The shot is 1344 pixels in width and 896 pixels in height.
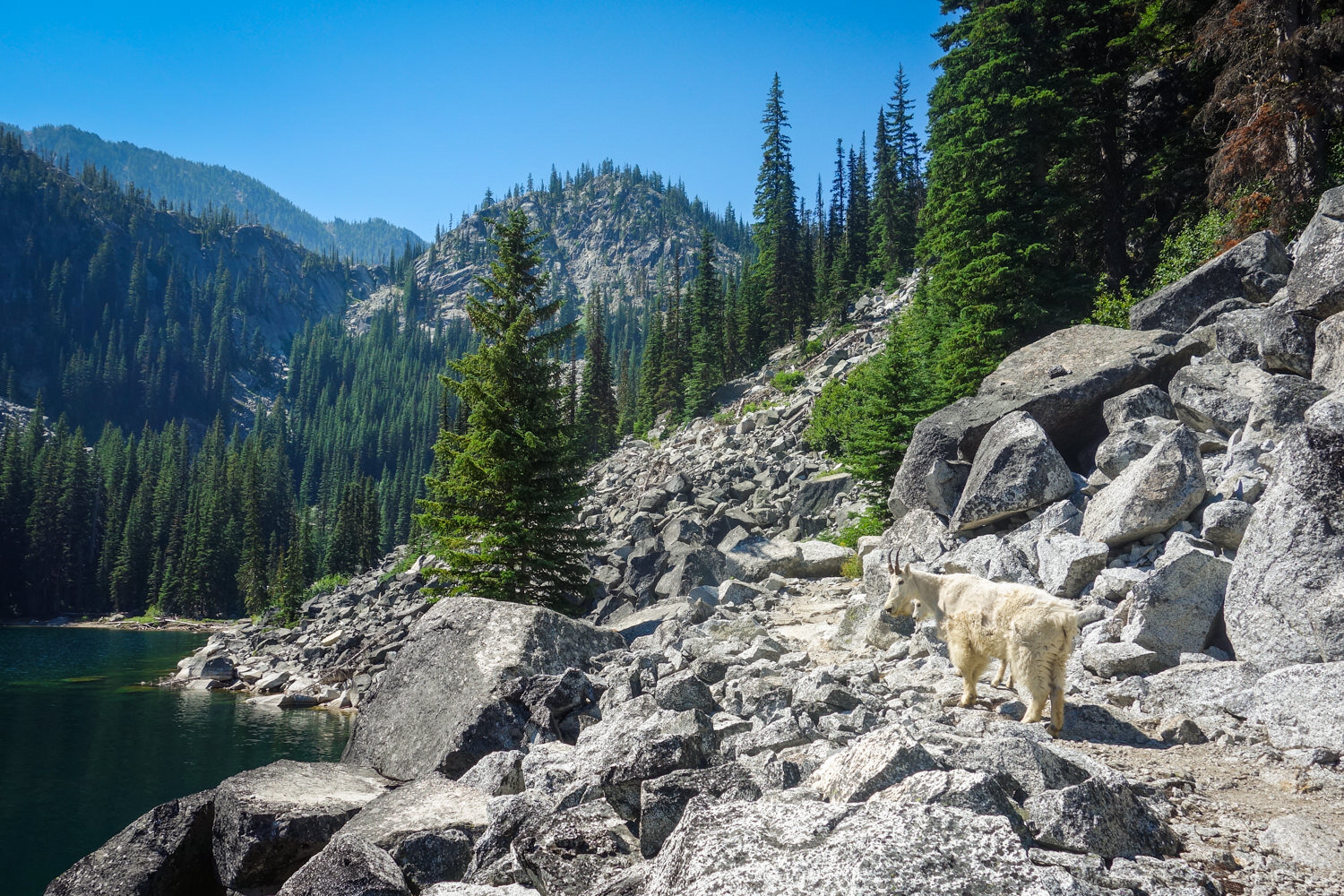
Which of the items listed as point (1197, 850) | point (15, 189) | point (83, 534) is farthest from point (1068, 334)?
point (15, 189)

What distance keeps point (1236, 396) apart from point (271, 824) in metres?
14.0

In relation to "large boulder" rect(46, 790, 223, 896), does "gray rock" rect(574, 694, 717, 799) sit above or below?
above

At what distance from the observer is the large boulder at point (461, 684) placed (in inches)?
363

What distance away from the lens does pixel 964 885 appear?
2.93 m

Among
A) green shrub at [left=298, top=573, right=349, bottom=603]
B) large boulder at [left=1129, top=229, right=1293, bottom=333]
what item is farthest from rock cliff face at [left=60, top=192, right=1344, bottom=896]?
green shrub at [left=298, top=573, right=349, bottom=603]

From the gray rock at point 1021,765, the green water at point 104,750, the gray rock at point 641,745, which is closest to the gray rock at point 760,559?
the gray rock at point 641,745

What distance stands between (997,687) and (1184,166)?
21.5m

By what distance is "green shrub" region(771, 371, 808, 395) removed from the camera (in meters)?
47.9

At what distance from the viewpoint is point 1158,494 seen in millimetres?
8953

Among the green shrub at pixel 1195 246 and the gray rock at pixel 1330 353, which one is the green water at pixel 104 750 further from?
the green shrub at pixel 1195 246

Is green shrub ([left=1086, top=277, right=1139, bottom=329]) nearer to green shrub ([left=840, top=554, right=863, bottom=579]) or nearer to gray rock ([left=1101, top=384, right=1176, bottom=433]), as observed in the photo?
gray rock ([left=1101, top=384, right=1176, bottom=433])

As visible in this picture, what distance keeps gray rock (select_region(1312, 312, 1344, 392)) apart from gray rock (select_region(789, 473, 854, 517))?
46.3ft

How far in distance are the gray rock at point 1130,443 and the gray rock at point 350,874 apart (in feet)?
35.6

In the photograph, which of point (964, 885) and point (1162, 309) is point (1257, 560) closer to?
point (964, 885)
